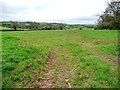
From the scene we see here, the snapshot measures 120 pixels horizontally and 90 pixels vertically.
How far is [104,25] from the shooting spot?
154ft

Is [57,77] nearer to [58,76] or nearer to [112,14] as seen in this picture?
[58,76]

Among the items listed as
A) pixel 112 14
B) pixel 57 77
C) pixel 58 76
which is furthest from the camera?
pixel 112 14

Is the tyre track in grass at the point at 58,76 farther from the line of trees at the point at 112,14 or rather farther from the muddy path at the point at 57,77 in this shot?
the line of trees at the point at 112,14

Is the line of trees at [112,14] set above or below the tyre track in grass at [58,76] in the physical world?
above

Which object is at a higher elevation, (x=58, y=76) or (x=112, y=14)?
(x=112, y=14)

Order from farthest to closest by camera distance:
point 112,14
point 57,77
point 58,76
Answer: point 112,14 → point 58,76 → point 57,77

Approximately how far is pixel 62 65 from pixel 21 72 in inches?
88.5

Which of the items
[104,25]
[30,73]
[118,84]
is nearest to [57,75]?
[30,73]

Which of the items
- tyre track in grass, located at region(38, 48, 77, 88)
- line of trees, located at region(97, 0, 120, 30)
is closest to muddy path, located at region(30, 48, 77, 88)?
tyre track in grass, located at region(38, 48, 77, 88)

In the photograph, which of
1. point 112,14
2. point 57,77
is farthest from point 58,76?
point 112,14

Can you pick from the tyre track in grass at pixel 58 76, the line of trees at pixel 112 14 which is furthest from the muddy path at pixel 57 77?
the line of trees at pixel 112 14

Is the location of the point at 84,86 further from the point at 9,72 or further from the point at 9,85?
the point at 9,72

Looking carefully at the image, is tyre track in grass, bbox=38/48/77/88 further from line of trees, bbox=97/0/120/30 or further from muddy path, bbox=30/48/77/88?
line of trees, bbox=97/0/120/30

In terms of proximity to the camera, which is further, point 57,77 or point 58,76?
point 58,76
